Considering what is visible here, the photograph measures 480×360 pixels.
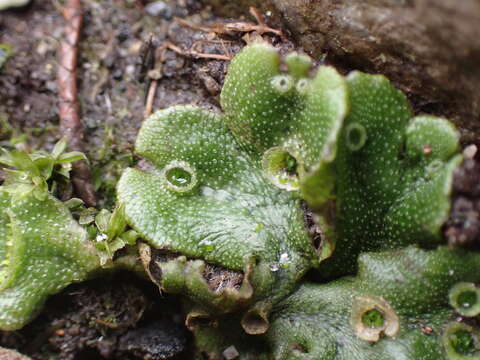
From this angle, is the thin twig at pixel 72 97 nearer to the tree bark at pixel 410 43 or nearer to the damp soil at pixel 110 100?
the damp soil at pixel 110 100

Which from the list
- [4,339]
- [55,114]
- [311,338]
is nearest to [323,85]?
[311,338]

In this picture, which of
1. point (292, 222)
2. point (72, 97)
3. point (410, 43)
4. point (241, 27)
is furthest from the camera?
point (72, 97)

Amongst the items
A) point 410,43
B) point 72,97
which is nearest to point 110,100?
point 72,97

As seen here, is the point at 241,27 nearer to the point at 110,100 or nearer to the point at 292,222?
the point at 110,100

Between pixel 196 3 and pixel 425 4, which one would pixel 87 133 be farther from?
pixel 425 4

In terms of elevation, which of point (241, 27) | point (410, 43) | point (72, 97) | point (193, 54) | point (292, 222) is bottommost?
point (72, 97)
